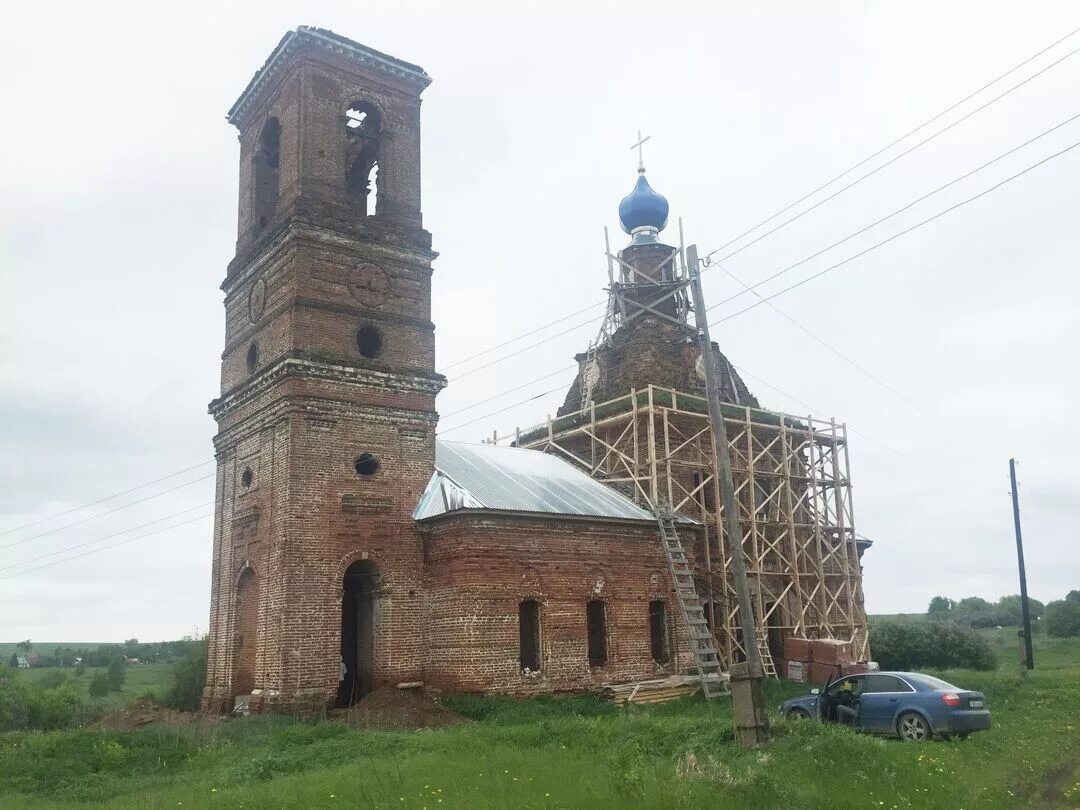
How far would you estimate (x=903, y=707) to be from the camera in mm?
14031

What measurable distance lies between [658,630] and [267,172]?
541 inches

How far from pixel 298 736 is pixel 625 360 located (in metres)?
17.1

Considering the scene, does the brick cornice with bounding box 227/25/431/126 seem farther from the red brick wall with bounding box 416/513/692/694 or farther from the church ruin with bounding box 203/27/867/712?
the red brick wall with bounding box 416/513/692/694

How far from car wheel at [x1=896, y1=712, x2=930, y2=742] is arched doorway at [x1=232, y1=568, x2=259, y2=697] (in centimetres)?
1140

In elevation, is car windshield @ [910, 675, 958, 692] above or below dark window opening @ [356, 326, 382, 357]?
below

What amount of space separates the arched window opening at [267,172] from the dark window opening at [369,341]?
3.81m

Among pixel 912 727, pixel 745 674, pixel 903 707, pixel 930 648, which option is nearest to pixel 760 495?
pixel 930 648

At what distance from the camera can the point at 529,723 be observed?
1559 centimetres

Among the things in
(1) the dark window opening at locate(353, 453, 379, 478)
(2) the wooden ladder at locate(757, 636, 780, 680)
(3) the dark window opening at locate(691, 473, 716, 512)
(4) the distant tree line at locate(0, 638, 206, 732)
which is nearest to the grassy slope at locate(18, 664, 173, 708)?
(4) the distant tree line at locate(0, 638, 206, 732)

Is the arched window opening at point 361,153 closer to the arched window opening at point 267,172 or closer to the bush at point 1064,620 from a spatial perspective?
the arched window opening at point 267,172

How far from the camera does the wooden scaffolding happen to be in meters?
23.4

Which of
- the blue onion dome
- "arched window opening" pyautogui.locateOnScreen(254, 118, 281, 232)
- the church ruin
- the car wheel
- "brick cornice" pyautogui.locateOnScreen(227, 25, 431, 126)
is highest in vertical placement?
the blue onion dome

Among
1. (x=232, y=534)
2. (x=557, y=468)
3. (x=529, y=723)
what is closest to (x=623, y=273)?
(x=557, y=468)

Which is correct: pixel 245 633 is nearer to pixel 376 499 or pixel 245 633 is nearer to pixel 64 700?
pixel 376 499
